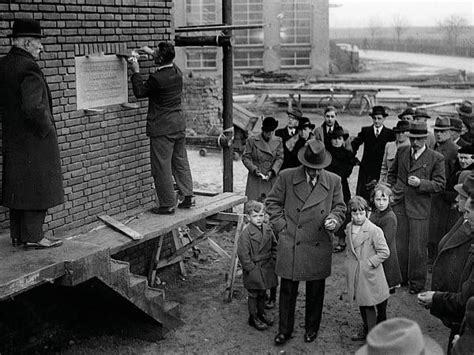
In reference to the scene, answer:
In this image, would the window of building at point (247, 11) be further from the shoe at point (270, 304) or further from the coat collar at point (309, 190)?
the coat collar at point (309, 190)

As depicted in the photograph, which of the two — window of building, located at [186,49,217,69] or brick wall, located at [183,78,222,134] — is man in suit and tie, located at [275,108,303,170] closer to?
brick wall, located at [183,78,222,134]

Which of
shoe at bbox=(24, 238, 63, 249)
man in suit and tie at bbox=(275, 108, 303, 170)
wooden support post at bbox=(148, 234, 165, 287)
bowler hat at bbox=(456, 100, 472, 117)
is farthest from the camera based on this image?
man in suit and tie at bbox=(275, 108, 303, 170)

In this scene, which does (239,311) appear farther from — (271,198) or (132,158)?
(132,158)

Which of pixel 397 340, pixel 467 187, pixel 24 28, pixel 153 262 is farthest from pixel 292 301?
pixel 397 340

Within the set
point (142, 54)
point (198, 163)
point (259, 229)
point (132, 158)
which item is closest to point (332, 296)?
point (259, 229)

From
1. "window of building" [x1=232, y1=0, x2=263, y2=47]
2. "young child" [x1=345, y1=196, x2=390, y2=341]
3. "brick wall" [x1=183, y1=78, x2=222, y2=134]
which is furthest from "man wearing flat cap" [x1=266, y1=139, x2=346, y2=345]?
"window of building" [x1=232, y1=0, x2=263, y2=47]

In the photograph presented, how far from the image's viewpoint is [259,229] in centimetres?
726

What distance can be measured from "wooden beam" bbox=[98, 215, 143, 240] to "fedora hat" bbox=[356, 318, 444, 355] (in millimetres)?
4479

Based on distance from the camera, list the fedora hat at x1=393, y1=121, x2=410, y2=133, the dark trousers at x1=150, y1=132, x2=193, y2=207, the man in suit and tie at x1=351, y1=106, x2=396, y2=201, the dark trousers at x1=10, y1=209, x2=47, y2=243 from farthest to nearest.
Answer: the man in suit and tie at x1=351, y1=106, x2=396, y2=201, the fedora hat at x1=393, y1=121, x2=410, y2=133, the dark trousers at x1=150, y1=132, x2=193, y2=207, the dark trousers at x1=10, y1=209, x2=47, y2=243

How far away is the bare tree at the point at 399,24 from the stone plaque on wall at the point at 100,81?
8379cm

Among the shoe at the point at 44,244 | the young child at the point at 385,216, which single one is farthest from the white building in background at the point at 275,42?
the shoe at the point at 44,244

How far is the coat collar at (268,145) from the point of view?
31.2 feet

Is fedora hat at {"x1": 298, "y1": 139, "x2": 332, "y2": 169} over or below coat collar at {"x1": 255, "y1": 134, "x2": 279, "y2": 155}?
over

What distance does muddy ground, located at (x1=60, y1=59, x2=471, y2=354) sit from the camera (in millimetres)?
6969
